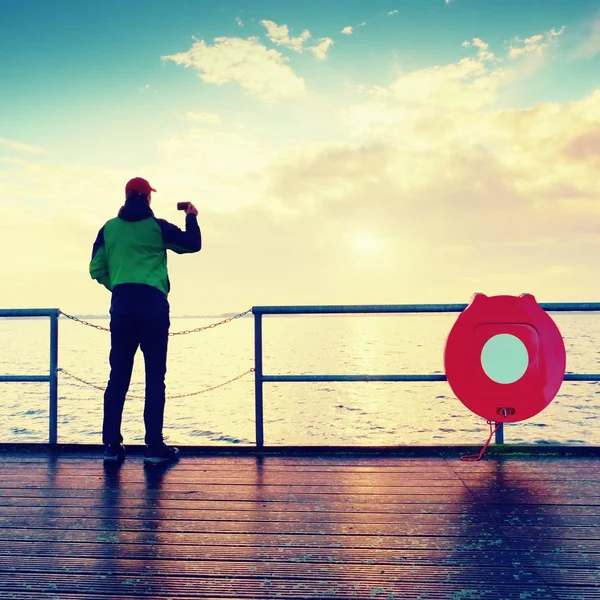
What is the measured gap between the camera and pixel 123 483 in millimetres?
3207

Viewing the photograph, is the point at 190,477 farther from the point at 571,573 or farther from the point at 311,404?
the point at 311,404

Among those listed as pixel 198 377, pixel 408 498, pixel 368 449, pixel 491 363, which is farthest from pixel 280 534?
pixel 198 377

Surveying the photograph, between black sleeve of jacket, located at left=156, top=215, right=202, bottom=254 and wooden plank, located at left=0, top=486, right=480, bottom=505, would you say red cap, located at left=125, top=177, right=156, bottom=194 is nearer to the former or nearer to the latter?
black sleeve of jacket, located at left=156, top=215, right=202, bottom=254

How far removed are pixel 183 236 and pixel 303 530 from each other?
1.93 m

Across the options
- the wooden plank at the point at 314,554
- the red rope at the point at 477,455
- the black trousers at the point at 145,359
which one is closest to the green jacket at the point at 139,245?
the black trousers at the point at 145,359

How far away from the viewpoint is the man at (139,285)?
340cm

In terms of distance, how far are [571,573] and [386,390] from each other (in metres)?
16.6

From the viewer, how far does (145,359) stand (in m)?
3.53

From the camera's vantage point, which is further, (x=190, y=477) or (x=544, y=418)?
(x=544, y=418)

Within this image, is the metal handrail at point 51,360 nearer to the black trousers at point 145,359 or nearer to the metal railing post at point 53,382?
the metal railing post at point 53,382

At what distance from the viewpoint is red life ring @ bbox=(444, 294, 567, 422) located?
11.7 feet

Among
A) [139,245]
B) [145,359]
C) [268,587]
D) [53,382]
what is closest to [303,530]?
[268,587]

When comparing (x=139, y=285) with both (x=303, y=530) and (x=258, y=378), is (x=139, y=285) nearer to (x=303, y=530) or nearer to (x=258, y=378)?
(x=258, y=378)

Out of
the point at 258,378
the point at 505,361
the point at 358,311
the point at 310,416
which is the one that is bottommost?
the point at 310,416
